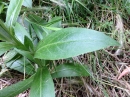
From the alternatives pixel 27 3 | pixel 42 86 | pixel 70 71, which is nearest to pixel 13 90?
pixel 42 86

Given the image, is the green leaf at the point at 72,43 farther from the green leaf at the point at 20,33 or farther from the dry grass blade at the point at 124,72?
the dry grass blade at the point at 124,72

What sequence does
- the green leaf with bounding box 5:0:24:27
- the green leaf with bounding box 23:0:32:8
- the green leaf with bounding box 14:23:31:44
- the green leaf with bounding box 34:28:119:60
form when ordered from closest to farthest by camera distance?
the green leaf with bounding box 34:28:119:60
the green leaf with bounding box 5:0:24:27
the green leaf with bounding box 14:23:31:44
the green leaf with bounding box 23:0:32:8

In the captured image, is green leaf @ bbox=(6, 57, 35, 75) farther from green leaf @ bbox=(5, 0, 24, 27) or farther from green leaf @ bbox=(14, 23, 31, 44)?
green leaf @ bbox=(5, 0, 24, 27)

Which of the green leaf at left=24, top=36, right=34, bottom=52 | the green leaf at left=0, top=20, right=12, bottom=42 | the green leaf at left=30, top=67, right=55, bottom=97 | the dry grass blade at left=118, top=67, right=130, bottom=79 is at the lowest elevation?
the dry grass blade at left=118, top=67, right=130, bottom=79

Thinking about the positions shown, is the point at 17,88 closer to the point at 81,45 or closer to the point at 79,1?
the point at 81,45

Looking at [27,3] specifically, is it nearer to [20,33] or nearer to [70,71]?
[20,33]

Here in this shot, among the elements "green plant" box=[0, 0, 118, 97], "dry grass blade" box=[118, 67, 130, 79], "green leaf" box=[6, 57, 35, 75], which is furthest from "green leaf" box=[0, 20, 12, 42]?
"dry grass blade" box=[118, 67, 130, 79]

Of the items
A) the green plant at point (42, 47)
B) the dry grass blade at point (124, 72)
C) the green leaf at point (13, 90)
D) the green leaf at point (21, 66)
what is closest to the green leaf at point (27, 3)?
the green plant at point (42, 47)

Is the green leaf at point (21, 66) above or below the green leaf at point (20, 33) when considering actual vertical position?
below
